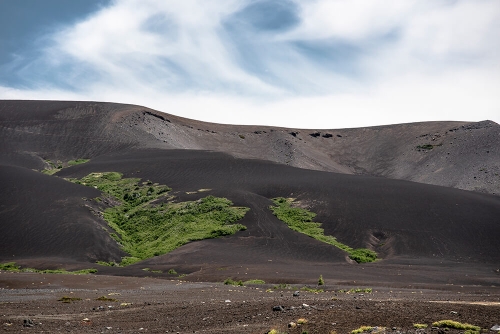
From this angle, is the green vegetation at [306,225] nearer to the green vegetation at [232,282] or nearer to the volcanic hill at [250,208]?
the volcanic hill at [250,208]

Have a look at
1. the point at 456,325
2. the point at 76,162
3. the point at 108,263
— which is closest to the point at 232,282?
the point at 108,263

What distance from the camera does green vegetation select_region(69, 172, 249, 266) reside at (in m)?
52.6

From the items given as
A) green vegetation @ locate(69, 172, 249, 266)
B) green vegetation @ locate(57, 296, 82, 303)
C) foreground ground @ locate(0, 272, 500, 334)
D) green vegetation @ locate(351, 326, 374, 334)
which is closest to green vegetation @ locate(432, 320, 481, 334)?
foreground ground @ locate(0, 272, 500, 334)

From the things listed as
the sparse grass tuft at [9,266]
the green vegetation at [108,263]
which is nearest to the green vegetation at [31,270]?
the sparse grass tuft at [9,266]

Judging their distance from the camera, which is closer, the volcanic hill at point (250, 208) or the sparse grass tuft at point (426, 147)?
the volcanic hill at point (250, 208)

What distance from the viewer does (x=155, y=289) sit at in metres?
30.4

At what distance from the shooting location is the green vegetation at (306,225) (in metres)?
49.5

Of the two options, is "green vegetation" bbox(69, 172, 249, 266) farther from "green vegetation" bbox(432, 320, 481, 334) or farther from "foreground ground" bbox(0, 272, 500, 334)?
"green vegetation" bbox(432, 320, 481, 334)

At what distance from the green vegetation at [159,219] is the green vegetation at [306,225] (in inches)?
156

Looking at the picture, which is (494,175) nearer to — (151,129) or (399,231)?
(399,231)

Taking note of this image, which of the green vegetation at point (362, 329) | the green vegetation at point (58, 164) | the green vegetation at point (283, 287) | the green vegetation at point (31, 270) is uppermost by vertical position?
the green vegetation at point (58, 164)

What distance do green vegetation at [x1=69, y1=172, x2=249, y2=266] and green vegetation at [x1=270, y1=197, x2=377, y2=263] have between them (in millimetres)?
3968

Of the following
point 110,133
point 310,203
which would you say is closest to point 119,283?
point 310,203

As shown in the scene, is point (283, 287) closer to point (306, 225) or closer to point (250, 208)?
point (306, 225)
